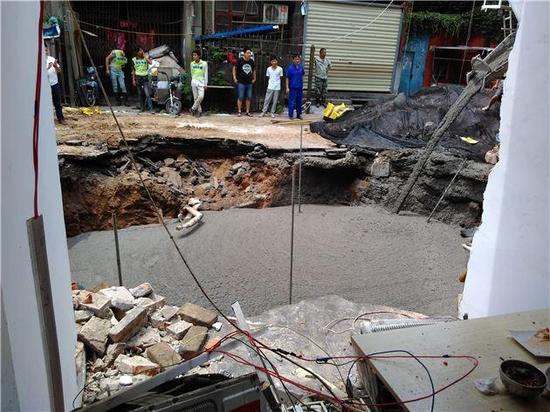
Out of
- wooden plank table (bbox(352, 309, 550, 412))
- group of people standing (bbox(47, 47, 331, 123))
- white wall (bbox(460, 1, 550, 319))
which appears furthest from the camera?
group of people standing (bbox(47, 47, 331, 123))

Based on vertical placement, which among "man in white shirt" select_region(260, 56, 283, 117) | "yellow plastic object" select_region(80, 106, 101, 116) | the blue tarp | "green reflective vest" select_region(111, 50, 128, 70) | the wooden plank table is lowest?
the wooden plank table

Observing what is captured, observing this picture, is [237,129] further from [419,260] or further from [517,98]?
[517,98]

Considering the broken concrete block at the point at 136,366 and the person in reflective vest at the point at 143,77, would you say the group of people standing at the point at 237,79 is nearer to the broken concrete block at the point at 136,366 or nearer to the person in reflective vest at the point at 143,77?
the person in reflective vest at the point at 143,77

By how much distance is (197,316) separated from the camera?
4609 mm

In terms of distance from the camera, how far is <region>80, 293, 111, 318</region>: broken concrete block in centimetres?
420

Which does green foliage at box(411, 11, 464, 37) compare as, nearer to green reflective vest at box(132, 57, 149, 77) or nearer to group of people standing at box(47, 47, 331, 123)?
group of people standing at box(47, 47, 331, 123)

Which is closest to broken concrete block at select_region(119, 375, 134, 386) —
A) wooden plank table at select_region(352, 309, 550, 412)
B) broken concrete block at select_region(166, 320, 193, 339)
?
broken concrete block at select_region(166, 320, 193, 339)

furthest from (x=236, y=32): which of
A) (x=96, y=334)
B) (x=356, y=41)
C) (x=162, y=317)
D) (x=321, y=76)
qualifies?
(x=96, y=334)

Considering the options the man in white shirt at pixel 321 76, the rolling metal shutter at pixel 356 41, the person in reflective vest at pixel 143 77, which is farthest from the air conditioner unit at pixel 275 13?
the person in reflective vest at pixel 143 77

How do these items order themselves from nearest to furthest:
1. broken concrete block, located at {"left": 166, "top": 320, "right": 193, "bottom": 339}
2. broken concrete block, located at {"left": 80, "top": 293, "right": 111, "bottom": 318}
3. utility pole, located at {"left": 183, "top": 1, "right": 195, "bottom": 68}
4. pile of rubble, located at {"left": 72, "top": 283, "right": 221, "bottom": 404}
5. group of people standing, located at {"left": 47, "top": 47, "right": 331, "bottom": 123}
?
pile of rubble, located at {"left": 72, "top": 283, "right": 221, "bottom": 404} → broken concrete block, located at {"left": 80, "top": 293, "right": 111, "bottom": 318} → broken concrete block, located at {"left": 166, "top": 320, "right": 193, "bottom": 339} → group of people standing, located at {"left": 47, "top": 47, "right": 331, "bottom": 123} → utility pole, located at {"left": 183, "top": 1, "right": 195, "bottom": 68}

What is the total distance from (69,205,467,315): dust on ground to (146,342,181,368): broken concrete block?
198 centimetres

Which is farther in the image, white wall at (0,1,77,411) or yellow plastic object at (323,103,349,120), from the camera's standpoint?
yellow plastic object at (323,103,349,120)

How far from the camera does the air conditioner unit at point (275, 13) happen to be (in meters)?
14.6

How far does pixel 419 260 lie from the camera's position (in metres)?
7.18
